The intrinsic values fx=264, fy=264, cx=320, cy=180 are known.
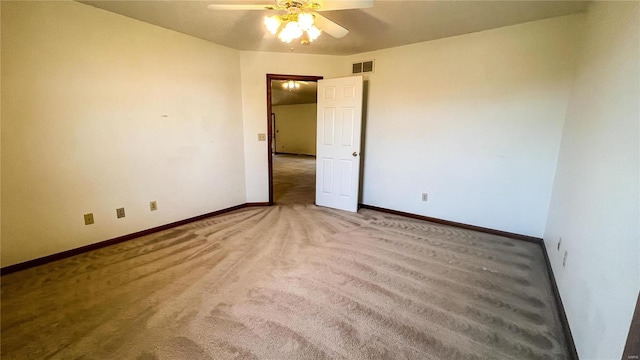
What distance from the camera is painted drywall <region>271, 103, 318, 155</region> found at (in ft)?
36.0

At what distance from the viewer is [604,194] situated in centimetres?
142

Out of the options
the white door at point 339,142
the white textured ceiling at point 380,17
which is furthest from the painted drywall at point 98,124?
the white door at point 339,142

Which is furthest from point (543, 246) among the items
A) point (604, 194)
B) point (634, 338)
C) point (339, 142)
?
point (339, 142)

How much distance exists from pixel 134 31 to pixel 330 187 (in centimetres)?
301

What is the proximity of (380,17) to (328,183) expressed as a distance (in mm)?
2316

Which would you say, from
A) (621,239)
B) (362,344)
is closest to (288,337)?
(362,344)

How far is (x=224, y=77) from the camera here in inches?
143

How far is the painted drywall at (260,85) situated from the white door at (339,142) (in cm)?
34

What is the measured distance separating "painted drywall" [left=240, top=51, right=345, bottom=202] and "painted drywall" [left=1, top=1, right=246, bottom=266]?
365 mm

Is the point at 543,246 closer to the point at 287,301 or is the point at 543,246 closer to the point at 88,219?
the point at 287,301

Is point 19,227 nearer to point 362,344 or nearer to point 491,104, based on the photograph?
point 362,344

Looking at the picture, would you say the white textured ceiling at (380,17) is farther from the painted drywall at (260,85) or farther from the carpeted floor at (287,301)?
the carpeted floor at (287,301)

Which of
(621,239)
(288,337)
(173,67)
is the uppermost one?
(173,67)

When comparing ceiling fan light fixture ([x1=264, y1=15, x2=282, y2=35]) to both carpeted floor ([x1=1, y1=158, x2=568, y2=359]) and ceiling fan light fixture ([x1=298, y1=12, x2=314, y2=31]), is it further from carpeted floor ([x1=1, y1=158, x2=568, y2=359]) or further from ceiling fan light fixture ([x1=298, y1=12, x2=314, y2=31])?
carpeted floor ([x1=1, y1=158, x2=568, y2=359])
